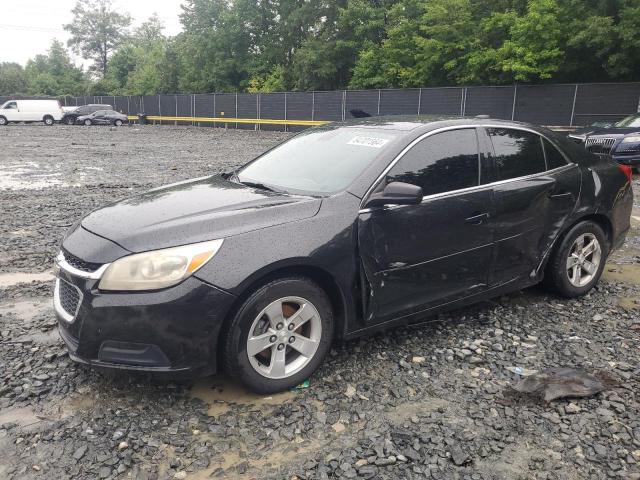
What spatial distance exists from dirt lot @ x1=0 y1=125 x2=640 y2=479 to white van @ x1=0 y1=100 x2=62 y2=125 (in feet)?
139

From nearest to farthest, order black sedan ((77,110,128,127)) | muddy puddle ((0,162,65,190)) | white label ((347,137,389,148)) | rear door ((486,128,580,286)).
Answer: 1. white label ((347,137,389,148))
2. rear door ((486,128,580,286))
3. muddy puddle ((0,162,65,190))
4. black sedan ((77,110,128,127))

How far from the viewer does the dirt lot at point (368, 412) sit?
267 centimetres

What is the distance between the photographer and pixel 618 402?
323 centimetres

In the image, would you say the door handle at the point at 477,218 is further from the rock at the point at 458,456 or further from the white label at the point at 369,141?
the rock at the point at 458,456

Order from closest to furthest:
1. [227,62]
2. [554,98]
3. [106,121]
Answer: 1. [554,98]
2. [106,121]
3. [227,62]

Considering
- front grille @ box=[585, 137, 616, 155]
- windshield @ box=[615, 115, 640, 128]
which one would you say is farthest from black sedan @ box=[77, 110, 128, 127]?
windshield @ box=[615, 115, 640, 128]

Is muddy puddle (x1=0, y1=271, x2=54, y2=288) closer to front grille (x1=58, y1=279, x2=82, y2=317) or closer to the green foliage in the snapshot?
front grille (x1=58, y1=279, x2=82, y2=317)

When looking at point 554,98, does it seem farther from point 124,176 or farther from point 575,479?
point 575,479

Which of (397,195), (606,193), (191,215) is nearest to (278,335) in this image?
(191,215)

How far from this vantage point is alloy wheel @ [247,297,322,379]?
3.15 m

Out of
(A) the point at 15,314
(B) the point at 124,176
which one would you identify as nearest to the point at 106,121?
(B) the point at 124,176

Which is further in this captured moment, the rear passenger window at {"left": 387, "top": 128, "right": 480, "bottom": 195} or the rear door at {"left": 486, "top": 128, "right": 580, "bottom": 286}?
the rear door at {"left": 486, "top": 128, "right": 580, "bottom": 286}

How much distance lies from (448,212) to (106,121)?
1715 inches

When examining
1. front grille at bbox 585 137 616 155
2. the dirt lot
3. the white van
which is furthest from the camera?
the white van
